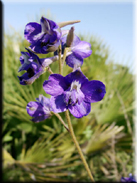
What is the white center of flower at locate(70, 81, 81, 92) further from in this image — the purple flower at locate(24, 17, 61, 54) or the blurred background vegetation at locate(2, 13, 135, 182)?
the blurred background vegetation at locate(2, 13, 135, 182)

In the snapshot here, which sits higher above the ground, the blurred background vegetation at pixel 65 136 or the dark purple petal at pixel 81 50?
the dark purple petal at pixel 81 50

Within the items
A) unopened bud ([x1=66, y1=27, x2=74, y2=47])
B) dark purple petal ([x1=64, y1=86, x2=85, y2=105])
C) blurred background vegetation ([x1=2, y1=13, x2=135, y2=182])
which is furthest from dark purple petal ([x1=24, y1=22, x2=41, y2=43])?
blurred background vegetation ([x1=2, y1=13, x2=135, y2=182])

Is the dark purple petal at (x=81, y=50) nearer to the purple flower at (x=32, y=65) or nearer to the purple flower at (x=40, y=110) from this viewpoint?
the purple flower at (x=32, y=65)

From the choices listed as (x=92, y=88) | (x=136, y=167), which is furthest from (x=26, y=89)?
(x=136, y=167)

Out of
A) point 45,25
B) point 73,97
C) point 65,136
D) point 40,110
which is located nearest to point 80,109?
point 73,97

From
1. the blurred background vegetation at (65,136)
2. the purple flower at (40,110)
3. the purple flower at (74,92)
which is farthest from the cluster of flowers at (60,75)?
the blurred background vegetation at (65,136)

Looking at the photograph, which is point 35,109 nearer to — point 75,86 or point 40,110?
point 40,110

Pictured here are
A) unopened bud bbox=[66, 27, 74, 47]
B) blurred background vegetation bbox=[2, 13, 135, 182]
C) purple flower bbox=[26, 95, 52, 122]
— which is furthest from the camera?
blurred background vegetation bbox=[2, 13, 135, 182]

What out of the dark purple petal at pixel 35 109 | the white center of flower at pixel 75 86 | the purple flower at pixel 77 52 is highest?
the purple flower at pixel 77 52
